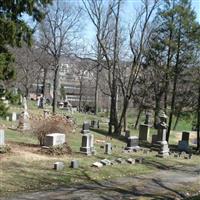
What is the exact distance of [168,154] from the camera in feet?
86.1

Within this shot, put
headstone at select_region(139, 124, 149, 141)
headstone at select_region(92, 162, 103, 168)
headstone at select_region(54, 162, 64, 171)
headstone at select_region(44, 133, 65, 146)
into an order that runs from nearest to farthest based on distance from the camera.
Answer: headstone at select_region(54, 162, 64, 171) < headstone at select_region(92, 162, 103, 168) < headstone at select_region(44, 133, 65, 146) < headstone at select_region(139, 124, 149, 141)

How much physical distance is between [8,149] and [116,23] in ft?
72.3

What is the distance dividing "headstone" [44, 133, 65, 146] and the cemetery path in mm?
4259

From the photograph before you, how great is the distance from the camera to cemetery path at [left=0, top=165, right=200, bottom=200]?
1358 cm

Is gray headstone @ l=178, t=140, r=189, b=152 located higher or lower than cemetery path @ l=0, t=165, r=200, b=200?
higher

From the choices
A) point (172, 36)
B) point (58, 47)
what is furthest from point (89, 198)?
point (58, 47)

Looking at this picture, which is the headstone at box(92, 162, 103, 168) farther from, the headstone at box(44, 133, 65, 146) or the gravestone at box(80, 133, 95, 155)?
the gravestone at box(80, 133, 95, 155)

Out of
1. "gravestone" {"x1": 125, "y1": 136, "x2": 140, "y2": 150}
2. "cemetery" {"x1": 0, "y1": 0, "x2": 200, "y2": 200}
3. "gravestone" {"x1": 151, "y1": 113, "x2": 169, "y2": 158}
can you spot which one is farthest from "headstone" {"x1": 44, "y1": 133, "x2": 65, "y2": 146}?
"gravestone" {"x1": 151, "y1": 113, "x2": 169, "y2": 158}

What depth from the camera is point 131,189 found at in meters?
15.5

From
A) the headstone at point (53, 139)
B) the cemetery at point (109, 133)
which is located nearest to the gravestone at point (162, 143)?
the cemetery at point (109, 133)

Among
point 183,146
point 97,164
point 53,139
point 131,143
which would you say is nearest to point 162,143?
point 131,143

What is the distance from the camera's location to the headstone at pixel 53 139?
2011cm

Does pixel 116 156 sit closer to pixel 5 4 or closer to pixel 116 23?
pixel 5 4

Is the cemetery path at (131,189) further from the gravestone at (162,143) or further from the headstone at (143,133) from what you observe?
the headstone at (143,133)
